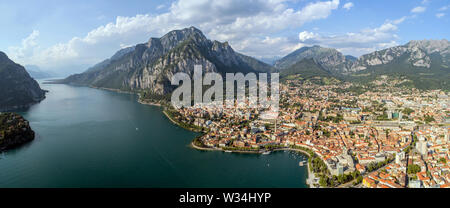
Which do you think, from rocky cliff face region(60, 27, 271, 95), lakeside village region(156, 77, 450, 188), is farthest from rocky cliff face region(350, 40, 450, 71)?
lakeside village region(156, 77, 450, 188)

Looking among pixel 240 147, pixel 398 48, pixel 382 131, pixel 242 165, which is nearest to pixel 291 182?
pixel 242 165

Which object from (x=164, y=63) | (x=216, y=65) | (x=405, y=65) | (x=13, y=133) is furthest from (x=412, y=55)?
(x=13, y=133)

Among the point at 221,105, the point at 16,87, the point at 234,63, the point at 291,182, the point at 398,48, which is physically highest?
the point at 398,48

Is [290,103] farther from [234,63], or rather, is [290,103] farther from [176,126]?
[234,63]

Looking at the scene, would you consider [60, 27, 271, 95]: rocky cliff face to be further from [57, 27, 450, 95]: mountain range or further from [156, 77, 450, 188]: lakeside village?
[156, 77, 450, 188]: lakeside village

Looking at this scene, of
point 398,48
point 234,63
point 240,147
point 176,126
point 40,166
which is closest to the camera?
point 40,166

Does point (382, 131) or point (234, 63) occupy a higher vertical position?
point (234, 63)

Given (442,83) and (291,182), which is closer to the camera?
(291,182)

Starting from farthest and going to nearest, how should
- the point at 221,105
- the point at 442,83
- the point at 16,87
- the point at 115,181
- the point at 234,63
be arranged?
the point at 234,63 < the point at 442,83 < the point at 16,87 < the point at 221,105 < the point at 115,181
